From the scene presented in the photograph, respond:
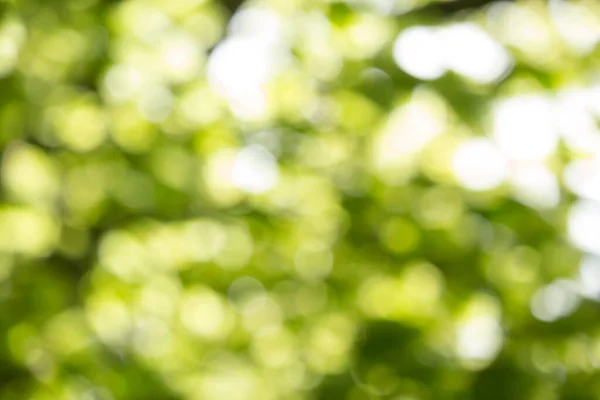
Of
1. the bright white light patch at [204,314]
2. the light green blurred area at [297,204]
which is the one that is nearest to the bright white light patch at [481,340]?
the light green blurred area at [297,204]

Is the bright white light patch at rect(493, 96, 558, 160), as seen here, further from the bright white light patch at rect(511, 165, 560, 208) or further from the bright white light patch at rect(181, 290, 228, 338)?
the bright white light patch at rect(181, 290, 228, 338)

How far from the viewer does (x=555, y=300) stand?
74 centimetres

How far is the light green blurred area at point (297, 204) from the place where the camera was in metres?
0.72

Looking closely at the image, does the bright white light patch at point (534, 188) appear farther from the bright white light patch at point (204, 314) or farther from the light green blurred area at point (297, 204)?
the bright white light patch at point (204, 314)

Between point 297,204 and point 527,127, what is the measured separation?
29 cm

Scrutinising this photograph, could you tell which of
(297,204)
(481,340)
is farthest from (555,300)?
(297,204)

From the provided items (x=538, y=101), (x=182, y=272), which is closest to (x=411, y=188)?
(x=538, y=101)

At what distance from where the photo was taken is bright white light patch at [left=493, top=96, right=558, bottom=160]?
760 millimetres

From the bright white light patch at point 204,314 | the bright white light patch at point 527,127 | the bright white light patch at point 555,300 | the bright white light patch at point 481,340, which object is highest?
the bright white light patch at point 527,127

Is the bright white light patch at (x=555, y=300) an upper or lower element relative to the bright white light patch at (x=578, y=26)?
lower

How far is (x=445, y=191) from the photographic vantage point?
77cm

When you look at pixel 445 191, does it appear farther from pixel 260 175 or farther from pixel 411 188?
pixel 260 175

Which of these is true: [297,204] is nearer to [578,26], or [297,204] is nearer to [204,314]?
[204,314]

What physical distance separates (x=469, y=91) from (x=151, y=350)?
0.47 m
